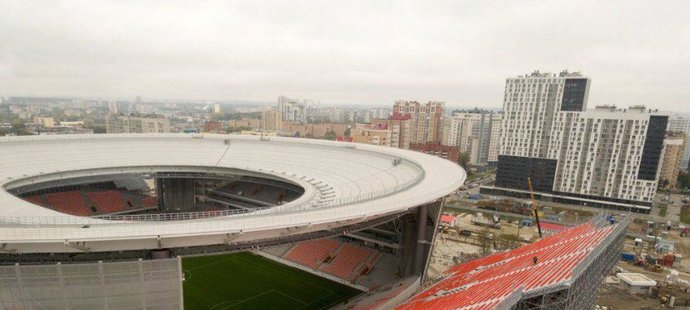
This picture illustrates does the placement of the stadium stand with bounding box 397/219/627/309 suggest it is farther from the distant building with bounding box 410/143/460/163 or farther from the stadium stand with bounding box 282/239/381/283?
the distant building with bounding box 410/143/460/163

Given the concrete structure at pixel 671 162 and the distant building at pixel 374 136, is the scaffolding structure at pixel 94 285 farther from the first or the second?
the concrete structure at pixel 671 162

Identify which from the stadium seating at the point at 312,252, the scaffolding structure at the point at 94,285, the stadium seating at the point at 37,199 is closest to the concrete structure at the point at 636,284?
the stadium seating at the point at 312,252

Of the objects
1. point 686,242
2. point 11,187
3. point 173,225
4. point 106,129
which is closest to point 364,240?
point 173,225

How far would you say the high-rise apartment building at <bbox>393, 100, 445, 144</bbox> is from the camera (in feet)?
349

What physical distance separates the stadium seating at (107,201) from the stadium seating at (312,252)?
19898mm

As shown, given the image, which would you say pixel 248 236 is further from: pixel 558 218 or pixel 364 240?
pixel 558 218

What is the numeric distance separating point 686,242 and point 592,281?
153 ft

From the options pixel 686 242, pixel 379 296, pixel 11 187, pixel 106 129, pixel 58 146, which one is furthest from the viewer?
pixel 106 129

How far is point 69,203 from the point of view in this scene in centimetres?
3709

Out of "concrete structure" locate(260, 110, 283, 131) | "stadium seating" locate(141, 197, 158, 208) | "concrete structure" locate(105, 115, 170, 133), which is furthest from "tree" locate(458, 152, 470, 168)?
"concrete structure" locate(105, 115, 170, 133)

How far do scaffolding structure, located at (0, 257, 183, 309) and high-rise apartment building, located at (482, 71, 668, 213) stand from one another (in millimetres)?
65434

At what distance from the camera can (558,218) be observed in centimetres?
5631

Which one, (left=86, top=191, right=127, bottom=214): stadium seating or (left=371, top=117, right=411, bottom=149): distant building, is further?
(left=371, top=117, right=411, bottom=149): distant building

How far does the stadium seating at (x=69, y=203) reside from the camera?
119ft
